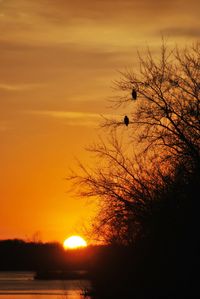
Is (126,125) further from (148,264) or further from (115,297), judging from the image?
(115,297)

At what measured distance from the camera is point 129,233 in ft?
110

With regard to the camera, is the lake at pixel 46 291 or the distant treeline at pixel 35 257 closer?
the lake at pixel 46 291

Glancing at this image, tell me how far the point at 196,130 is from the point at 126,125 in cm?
274

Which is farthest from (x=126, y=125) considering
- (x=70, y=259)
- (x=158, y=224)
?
(x=70, y=259)

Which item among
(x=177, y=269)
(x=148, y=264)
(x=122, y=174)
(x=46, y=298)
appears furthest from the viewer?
(x=46, y=298)

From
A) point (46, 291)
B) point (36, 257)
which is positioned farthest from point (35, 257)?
point (46, 291)

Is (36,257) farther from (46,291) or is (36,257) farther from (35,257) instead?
(46,291)

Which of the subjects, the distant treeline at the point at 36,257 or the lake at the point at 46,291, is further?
the distant treeline at the point at 36,257

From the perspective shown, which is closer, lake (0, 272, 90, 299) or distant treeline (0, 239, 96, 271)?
lake (0, 272, 90, 299)

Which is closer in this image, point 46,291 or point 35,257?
point 46,291

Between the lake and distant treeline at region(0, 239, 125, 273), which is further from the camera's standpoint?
distant treeline at region(0, 239, 125, 273)

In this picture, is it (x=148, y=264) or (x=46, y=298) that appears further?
(x=46, y=298)

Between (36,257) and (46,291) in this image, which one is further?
(36,257)

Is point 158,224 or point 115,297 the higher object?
point 158,224
